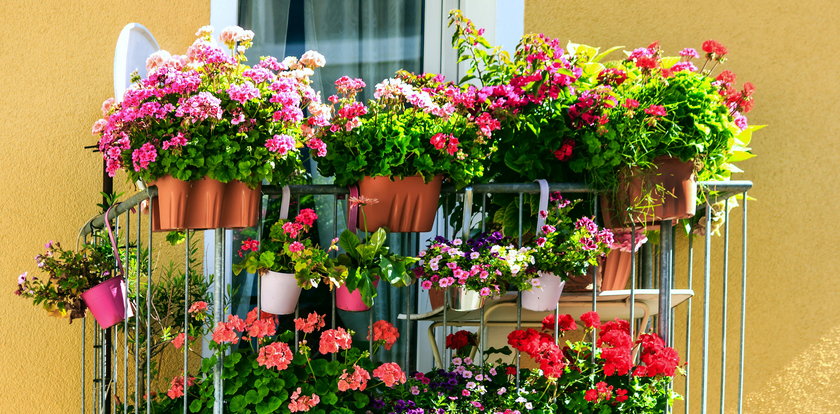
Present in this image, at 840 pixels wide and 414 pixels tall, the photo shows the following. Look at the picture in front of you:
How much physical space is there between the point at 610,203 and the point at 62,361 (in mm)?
2543

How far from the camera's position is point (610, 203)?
128 inches

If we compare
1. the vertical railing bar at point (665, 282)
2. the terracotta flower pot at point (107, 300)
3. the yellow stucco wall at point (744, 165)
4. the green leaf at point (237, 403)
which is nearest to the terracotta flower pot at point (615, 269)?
the vertical railing bar at point (665, 282)

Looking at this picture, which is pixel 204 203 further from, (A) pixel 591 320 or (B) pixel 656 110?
(B) pixel 656 110

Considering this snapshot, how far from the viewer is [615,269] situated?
3.54 meters

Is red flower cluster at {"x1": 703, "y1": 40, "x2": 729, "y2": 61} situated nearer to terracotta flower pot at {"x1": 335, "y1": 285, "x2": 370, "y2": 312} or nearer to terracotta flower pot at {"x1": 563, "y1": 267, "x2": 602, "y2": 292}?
terracotta flower pot at {"x1": 563, "y1": 267, "x2": 602, "y2": 292}

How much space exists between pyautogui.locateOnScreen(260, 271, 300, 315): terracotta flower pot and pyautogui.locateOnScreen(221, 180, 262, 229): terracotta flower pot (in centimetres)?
20

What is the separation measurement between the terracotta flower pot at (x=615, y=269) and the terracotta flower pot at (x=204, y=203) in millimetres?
1450

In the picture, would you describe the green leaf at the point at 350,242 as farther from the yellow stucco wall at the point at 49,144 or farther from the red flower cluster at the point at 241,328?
the yellow stucco wall at the point at 49,144

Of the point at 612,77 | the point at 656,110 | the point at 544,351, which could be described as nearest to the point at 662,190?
the point at 656,110

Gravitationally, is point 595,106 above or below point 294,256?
above

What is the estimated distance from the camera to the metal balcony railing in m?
→ 3.13

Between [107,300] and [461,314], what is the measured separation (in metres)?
1.27

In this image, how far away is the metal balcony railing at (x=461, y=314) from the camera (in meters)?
3.13

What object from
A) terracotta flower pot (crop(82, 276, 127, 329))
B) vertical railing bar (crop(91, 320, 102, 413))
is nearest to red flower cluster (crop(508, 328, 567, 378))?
terracotta flower pot (crop(82, 276, 127, 329))
